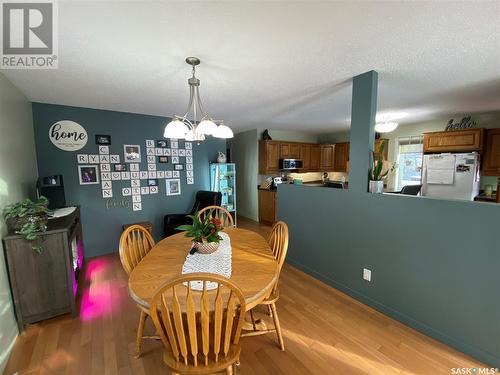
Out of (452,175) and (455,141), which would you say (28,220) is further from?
(455,141)

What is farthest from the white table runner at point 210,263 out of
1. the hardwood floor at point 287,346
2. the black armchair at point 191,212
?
the black armchair at point 191,212

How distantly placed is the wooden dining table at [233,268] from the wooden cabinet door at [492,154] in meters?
4.39

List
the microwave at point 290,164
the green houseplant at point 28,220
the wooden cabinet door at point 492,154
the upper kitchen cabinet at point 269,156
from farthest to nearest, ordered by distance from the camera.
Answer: the microwave at point 290,164, the upper kitchen cabinet at point 269,156, the wooden cabinet door at point 492,154, the green houseplant at point 28,220

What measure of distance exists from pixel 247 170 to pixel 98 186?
3.40 metres

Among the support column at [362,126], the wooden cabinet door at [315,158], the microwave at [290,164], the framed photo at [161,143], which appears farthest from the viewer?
the wooden cabinet door at [315,158]

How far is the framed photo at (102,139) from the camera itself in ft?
11.3

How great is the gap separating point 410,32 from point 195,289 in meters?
2.25

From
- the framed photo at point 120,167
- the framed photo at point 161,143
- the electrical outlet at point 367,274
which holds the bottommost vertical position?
the electrical outlet at point 367,274

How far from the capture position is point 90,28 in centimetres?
142

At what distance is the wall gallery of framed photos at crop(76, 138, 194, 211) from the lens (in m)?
3.46

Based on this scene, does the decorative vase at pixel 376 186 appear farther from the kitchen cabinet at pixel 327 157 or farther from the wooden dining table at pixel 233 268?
the kitchen cabinet at pixel 327 157

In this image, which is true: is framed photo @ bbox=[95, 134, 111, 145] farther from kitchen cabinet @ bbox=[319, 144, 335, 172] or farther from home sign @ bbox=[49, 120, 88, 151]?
kitchen cabinet @ bbox=[319, 144, 335, 172]

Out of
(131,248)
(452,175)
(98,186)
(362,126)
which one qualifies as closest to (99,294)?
(131,248)

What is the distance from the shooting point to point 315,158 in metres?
6.34
